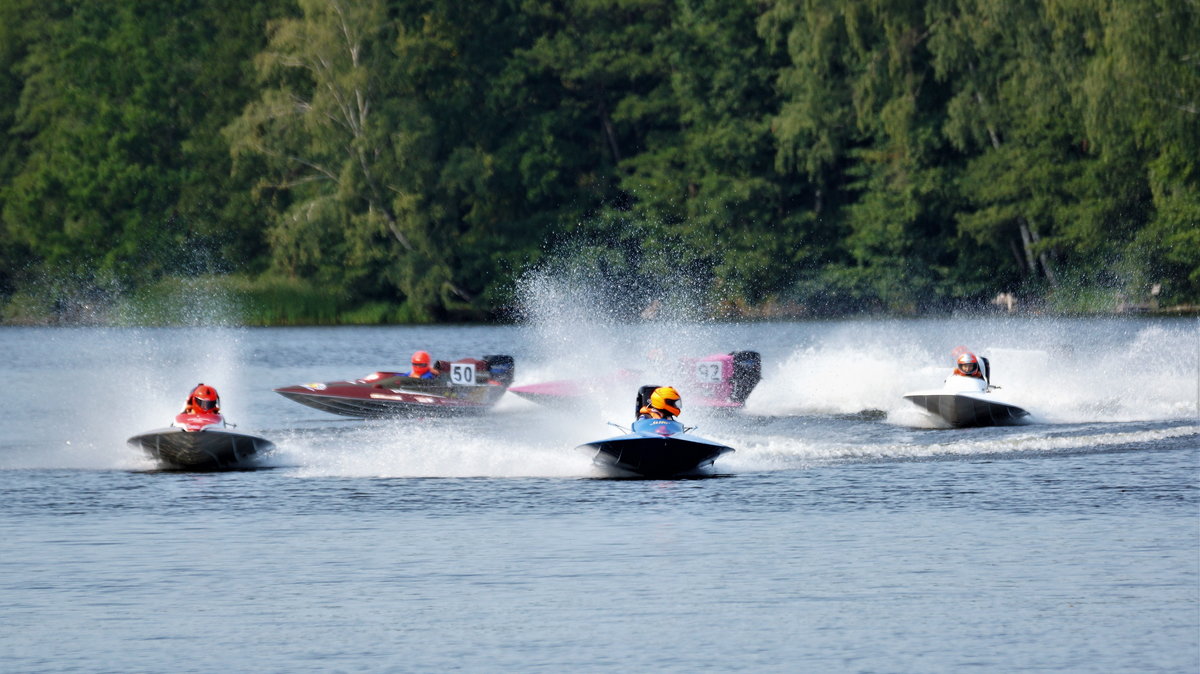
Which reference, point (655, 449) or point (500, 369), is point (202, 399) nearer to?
point (655, 449)

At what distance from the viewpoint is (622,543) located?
64.8 ft

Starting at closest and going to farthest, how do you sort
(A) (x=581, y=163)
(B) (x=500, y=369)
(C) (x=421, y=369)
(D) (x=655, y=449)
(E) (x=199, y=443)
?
(D) (x=655, y=449)
(E) (x=199, y=443)
(C) (x=421, y=369)
(B) (x=500, y=369)
(A) (x=581, y=163)

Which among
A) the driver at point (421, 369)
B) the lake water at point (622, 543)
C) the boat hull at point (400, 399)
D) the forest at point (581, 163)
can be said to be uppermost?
the forest at point (581, 163)

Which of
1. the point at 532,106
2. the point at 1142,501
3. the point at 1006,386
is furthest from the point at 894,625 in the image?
the point at 532,106

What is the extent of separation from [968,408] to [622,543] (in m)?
12.7

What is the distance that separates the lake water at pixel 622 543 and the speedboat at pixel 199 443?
33cm

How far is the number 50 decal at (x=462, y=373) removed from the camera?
3472 cm

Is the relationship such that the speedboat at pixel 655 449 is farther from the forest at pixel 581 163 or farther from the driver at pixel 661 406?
the forest at pixel 581 163

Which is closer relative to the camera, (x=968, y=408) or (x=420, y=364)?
(x=968, y=408)

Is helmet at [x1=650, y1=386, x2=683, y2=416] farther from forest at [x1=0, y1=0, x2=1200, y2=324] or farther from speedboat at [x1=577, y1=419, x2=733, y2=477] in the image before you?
forest at [x1=0, y1=0, x2=1200, y2=324]

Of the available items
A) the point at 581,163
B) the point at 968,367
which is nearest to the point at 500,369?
the point at 968,367

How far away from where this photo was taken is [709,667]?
14727mm

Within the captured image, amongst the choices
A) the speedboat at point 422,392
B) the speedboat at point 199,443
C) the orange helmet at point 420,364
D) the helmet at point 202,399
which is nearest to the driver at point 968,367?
the speedboat at point 422,392

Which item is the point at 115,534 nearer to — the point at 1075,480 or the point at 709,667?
the point at 709,667
